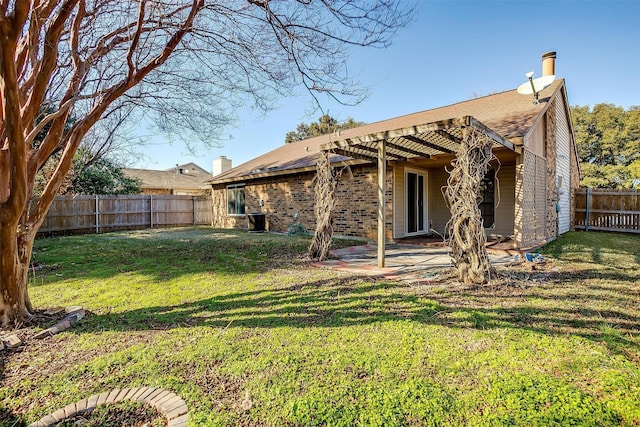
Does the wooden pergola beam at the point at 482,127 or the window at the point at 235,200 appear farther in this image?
the window at the point at 235,200

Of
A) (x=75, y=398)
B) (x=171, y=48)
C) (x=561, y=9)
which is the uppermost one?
(x=561, y=9)

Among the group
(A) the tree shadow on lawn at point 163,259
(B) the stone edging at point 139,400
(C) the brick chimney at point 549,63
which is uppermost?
(C) the brick chimney at point 549,63

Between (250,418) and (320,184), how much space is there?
5.42 metres

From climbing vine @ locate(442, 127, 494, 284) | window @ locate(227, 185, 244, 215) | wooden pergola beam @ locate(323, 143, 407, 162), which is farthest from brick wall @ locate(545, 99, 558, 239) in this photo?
window @ locate(227, 185, 244, 215)

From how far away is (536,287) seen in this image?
4.75 metres

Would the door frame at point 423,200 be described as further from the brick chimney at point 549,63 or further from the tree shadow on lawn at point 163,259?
the brick chimney at point 549,63

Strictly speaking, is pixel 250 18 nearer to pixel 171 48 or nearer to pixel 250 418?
pixel 171 48

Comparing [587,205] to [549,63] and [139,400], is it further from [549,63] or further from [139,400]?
[139,400]

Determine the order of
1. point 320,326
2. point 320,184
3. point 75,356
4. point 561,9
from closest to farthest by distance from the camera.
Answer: point 75,356 → point 320,326 → point 320,184 → point 561,9

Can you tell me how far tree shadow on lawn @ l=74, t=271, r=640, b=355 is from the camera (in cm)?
341

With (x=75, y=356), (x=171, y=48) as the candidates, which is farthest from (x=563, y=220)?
(x=75, y=356)

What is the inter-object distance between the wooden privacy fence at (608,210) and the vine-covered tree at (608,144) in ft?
32.4

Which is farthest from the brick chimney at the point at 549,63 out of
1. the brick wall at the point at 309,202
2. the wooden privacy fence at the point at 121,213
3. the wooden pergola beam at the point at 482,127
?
the wooden privacy fence at the point at 121,213

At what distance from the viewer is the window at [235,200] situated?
50.1 ft
